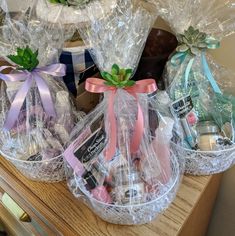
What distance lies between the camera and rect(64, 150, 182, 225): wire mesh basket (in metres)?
0.48

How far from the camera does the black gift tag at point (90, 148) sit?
20.5 inches

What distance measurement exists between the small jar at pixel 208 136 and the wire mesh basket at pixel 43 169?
27 centimetres

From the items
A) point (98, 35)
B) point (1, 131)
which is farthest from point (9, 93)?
point (98, 35)

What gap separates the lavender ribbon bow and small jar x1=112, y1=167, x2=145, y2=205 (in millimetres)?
197

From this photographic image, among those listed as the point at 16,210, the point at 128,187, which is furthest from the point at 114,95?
the point at 16,210

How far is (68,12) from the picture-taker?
621 millimetres

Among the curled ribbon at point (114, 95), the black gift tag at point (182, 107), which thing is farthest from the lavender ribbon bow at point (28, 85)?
the black gift tag at point (182, 107)

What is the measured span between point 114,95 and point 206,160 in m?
0.22

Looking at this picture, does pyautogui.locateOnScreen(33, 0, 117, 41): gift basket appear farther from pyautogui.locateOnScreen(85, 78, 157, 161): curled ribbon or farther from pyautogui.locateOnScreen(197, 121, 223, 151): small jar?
pyautogui.locateOnScreen(197, 121, 223, 151): small jar

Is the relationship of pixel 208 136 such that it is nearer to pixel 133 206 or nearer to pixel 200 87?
pixel 200 87

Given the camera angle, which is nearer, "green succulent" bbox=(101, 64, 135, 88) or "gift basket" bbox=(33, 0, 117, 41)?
"green succulent" bbox=(101, 64, 135, 88)

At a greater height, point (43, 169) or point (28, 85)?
point (28, 85)

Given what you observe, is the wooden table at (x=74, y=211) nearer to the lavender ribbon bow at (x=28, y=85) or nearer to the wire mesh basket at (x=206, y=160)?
the wire mesh basket at (x=206, y=160)

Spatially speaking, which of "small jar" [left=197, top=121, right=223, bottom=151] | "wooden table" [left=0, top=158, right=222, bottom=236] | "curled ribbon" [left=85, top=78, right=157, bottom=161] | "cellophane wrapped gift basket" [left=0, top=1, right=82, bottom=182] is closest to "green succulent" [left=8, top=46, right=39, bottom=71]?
"cellophane wrapped gift basket" [left=0, top=1, right=82, bottom=182]
